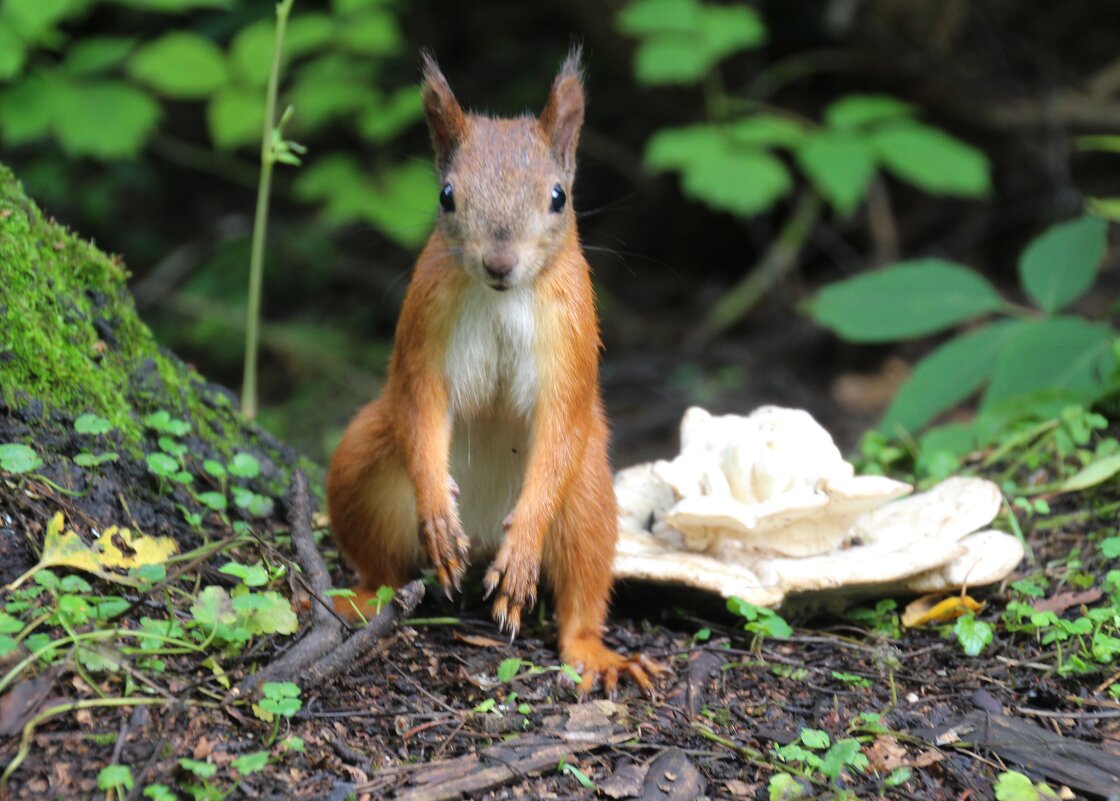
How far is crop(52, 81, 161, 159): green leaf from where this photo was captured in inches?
229

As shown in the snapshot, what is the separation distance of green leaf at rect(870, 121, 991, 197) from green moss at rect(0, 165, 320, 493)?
3682 millimetres

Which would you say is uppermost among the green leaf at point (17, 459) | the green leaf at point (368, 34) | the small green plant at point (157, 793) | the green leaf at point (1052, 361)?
the green leaf at point (368, 34)

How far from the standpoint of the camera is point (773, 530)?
3018mm

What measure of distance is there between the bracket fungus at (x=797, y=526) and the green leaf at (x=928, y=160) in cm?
293

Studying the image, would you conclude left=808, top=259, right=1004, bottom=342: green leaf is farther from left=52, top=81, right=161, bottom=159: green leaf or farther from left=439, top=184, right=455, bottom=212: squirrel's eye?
left=52, top=81, right=161, bottom=159: green leaf

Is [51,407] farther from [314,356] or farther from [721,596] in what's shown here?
[314,356]

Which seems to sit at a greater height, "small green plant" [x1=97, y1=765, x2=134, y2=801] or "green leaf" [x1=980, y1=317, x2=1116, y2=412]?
"green leaf" [x1=980, y1=317, x2=1116, y2=412]

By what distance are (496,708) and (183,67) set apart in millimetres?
4512

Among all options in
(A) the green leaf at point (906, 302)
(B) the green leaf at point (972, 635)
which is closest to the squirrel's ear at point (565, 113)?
(B) the green leaf at point (972, 635)

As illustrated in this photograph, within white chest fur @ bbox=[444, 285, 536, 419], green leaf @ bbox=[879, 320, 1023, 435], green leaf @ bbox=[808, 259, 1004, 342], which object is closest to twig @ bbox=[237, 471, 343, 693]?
white chest fur @ bbox=[444, 285, 536, 419]

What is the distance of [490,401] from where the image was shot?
3068mm

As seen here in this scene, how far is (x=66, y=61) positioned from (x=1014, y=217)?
5708mm

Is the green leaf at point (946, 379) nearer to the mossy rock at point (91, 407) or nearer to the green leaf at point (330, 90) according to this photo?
the mossy rock at point (91, 407)

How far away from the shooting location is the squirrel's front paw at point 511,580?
285 centimetres
